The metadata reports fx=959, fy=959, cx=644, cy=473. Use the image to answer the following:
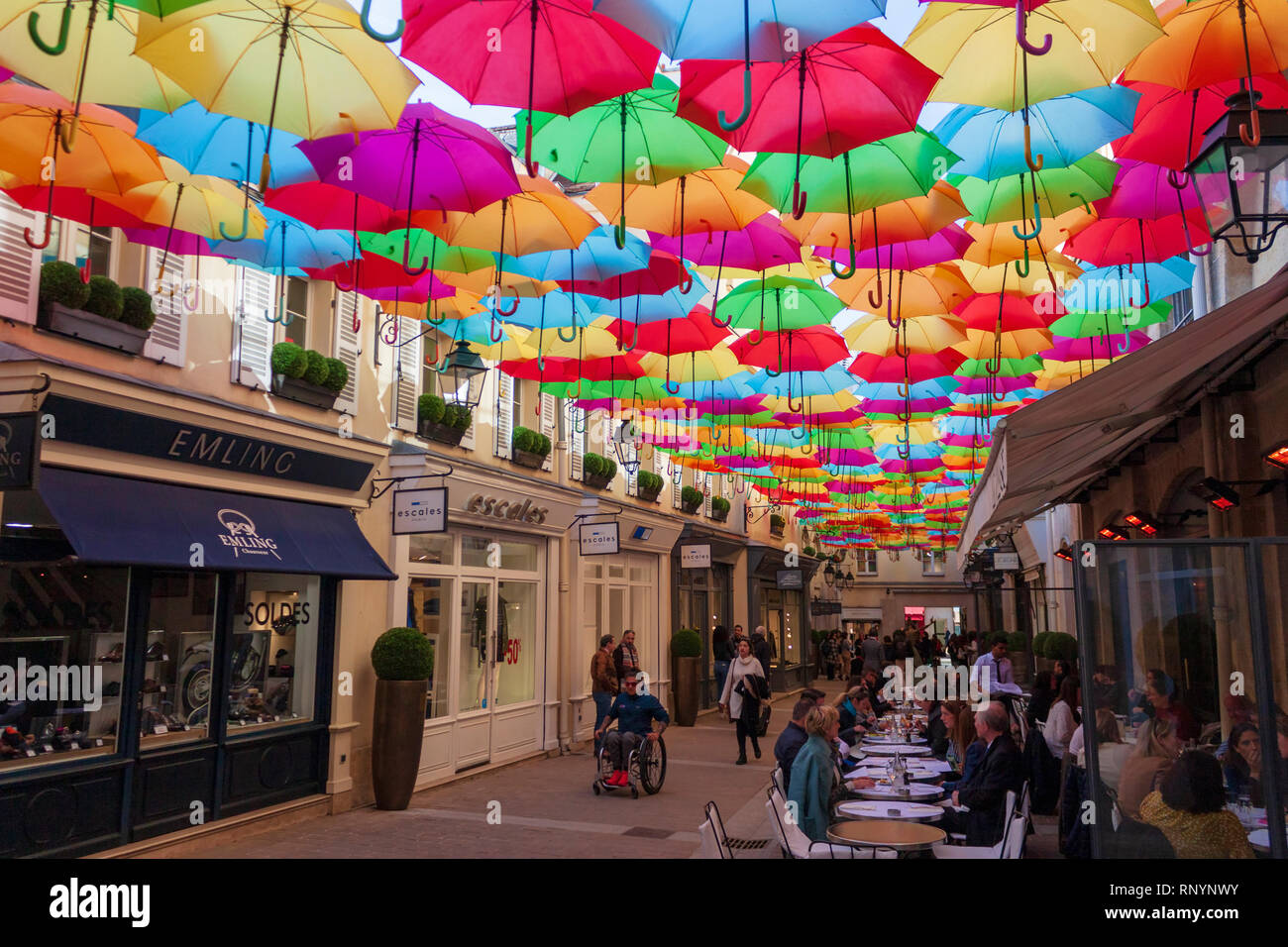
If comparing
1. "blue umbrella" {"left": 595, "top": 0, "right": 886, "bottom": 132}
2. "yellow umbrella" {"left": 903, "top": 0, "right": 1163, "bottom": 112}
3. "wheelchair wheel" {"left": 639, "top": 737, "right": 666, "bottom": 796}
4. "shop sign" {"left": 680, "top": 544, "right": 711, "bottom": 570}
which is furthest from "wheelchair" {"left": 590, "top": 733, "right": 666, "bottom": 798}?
"shop sign" {"left": 680, "top": 544, "right": 711, "bottom": 570}

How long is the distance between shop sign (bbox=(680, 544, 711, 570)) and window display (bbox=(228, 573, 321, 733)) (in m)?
11.4

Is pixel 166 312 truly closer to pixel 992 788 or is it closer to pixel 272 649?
pixel 272 649

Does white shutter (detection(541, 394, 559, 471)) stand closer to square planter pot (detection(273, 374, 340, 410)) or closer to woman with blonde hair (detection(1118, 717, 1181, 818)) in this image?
square planter pot (detection(273, 374, 340, 410))

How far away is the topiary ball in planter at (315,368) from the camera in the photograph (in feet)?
32.6

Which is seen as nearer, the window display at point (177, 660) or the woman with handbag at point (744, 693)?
the window display at point (177, 660)

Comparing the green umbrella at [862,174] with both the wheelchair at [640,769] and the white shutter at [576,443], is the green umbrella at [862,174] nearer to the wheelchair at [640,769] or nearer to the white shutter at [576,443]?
the wheelchair at [640,769]

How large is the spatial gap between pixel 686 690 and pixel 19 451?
15538 millimetres

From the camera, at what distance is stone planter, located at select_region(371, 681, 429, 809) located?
34.6ft

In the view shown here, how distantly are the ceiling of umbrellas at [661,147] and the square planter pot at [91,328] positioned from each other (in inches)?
28.8

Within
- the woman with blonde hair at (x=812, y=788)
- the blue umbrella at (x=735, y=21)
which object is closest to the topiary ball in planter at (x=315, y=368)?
the woman with blonde hair at (x=812, y=788)

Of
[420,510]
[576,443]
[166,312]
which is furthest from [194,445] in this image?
[576,443]

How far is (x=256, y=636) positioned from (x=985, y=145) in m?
8.15

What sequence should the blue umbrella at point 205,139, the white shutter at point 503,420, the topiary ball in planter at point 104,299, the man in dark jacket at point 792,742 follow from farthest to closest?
1. the white shutter at point 503,420
2. the man in dark jacket at point 792,742
3. the topiary ball in planter at point 104,299
4. the blue umbrella at point 205,139
